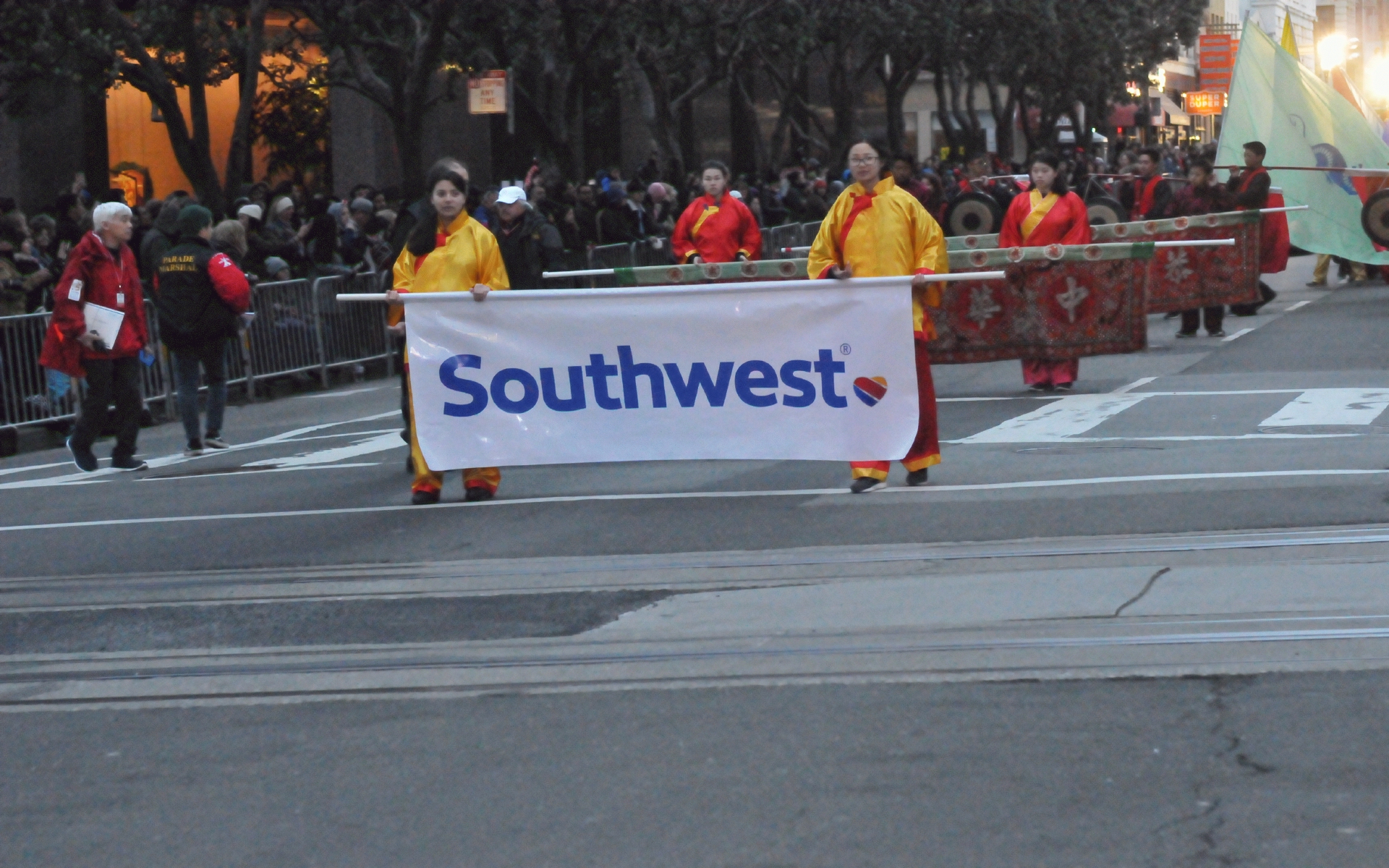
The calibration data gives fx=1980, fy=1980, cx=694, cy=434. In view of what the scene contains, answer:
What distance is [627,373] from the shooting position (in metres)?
10.2

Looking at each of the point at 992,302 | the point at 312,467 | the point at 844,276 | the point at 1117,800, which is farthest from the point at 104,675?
the point at 992,302

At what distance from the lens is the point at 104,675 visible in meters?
6.79

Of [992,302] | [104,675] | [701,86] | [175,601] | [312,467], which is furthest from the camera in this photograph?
[701,86]

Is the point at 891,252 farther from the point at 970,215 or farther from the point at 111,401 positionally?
the point at 970,215

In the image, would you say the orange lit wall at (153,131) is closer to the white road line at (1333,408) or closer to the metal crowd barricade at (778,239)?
the metal crowd barricade at (778,239)

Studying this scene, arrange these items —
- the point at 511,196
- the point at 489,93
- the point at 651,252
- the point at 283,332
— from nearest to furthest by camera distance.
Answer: the point at 511,196 < the point at 283,332 < the point at 489,93 < the point at 651,252

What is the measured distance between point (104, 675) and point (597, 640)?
5.56ft

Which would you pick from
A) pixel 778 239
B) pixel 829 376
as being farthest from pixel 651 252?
pixel 829 376

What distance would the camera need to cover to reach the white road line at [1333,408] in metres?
12.2

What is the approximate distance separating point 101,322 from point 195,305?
1.21 m

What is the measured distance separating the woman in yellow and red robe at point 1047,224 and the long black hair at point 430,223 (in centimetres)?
582

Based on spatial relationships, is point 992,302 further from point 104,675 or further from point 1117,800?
point 1117,800

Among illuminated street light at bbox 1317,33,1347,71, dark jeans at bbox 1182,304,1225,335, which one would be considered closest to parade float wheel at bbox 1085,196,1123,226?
dark jeans at bbox 1182,304,1225,335

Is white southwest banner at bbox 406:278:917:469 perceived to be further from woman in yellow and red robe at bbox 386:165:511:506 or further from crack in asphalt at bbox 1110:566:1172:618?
crack in asphalt at bbox 1110:566:1172:618
